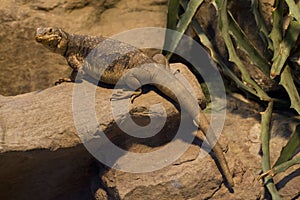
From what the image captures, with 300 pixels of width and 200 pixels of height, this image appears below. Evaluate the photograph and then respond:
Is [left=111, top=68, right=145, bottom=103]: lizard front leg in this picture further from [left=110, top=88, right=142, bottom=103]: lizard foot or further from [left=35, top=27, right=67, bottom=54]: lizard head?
[left=35, top=27, right=67, bottom=54]: lizard head

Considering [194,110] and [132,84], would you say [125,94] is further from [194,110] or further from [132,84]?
[194,110]

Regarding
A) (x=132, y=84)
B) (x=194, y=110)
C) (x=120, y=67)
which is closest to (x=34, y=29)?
(x=120, y=67)

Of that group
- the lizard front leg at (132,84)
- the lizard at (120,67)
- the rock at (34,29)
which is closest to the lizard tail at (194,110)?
the lizard at (120,67)

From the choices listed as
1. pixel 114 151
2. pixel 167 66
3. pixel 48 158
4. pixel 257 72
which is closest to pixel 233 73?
pixel 257 72

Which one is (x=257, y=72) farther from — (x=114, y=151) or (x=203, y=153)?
(x=114, y=151)

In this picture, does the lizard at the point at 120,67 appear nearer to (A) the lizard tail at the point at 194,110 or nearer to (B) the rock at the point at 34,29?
(A) the lizard tail at the point at 194,110

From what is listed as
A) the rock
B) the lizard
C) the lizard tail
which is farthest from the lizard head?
the lizard tail
